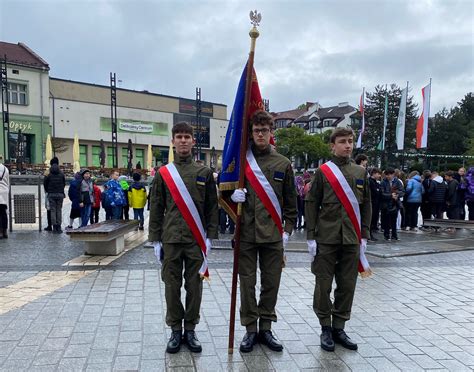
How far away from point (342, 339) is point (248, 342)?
0.94 metres

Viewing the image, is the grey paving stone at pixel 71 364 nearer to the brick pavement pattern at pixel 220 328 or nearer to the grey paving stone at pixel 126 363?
the brick pavement pattern at pixel 220 328

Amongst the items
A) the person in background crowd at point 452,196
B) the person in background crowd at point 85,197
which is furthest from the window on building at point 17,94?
the person in background crowd at point 452,196

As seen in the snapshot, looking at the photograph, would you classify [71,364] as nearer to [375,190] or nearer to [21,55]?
[375,190]

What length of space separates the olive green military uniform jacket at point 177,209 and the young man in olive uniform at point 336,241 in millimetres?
961

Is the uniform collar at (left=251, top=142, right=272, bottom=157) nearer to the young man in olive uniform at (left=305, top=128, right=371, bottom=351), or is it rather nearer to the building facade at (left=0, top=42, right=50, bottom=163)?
the young man in olive uniform at (left=305, top=128, right=371, bottom=351)

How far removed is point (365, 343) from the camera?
4.14 meters

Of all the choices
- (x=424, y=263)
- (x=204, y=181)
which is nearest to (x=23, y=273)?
(x=204, y=181)

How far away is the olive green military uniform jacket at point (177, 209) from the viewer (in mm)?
3846

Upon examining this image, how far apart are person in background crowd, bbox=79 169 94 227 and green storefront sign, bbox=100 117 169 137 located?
42312mm

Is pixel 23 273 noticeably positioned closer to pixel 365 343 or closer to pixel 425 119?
pixel 365 343

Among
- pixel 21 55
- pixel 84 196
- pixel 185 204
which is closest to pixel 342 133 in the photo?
pixel 185 204

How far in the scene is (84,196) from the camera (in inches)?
420

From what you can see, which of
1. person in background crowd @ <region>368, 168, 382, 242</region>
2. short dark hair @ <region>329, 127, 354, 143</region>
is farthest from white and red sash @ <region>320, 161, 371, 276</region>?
person in background crowd @ <region>368, 168, 382, 242</region>

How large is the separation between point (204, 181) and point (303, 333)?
6.37 ft
